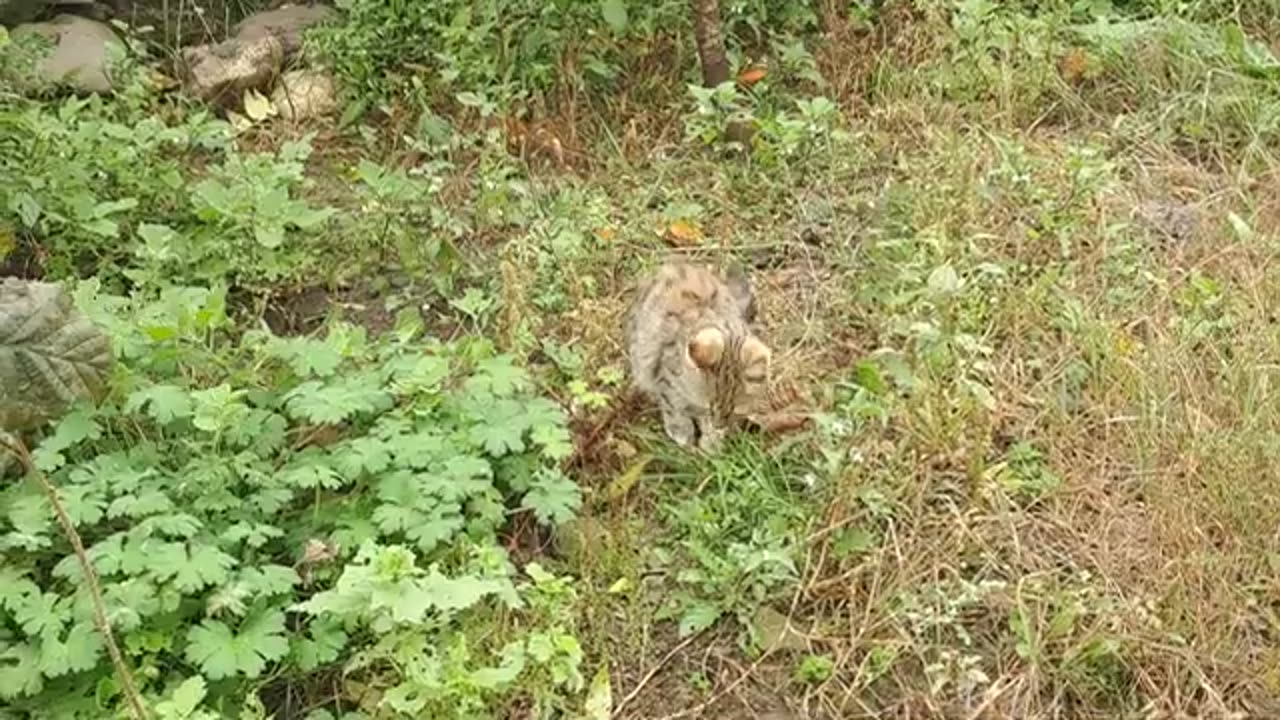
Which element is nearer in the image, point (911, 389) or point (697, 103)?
point (911, 389)

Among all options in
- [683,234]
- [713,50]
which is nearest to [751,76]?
[713,50]

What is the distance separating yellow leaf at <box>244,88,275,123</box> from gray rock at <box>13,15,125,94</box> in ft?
1.13

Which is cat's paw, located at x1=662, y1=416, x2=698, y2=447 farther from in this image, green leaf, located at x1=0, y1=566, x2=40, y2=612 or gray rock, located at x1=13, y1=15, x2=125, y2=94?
gray rock, located at x1=13, y1=15, x2=125, y2=94

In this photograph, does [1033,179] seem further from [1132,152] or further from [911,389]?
[911,389]

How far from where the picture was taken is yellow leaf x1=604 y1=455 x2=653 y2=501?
2.68 m

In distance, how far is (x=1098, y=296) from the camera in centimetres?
304

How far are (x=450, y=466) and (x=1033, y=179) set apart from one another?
159 centimetres

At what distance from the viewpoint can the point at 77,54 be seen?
407 centimetres

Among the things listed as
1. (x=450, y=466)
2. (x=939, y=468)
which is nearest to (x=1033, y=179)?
(x=939, y=468)

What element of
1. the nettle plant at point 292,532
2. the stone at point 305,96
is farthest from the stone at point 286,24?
the nettle plant at point 292,532

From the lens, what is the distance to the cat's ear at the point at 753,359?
267 centimetres

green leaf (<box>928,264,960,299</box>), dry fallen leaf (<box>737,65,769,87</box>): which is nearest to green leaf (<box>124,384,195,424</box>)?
green leaf (<box>928,264,960,299</box>)

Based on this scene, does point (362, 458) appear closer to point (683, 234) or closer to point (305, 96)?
point (683, 234)

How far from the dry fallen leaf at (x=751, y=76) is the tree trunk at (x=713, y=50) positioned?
105mm
